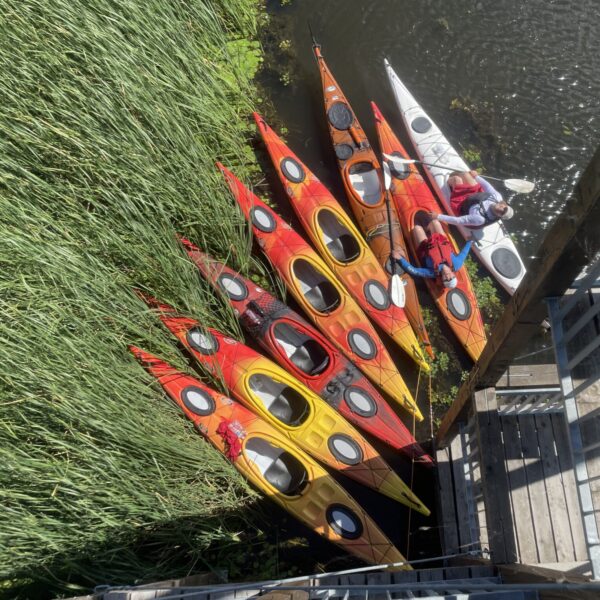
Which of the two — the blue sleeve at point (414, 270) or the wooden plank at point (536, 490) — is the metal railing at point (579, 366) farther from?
the blue sleeve at point (414, 270)

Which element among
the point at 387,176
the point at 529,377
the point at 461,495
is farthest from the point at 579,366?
the point at 387,176

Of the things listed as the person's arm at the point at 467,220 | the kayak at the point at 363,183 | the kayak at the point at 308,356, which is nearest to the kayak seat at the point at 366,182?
the kayak at the point at 363,183

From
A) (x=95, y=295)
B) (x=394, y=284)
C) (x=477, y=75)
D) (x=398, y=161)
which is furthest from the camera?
(x=477, y=75)

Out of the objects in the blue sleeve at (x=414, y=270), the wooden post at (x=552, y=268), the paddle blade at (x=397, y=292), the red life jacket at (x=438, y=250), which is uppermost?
the red life jacket at (x=438, y=250)

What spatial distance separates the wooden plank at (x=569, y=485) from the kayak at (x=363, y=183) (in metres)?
1.95

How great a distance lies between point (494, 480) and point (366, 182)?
12.1ft

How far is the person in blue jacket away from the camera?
16.8ft

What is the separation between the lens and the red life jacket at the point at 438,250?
16.9 feet

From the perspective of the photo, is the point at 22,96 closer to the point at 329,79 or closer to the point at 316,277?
the point at 316,277

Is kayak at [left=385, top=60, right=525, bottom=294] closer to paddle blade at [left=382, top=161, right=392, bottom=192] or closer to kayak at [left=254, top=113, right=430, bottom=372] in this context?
paddle blade at [left=382, top=161, right=392, bottom=192]

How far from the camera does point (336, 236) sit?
5438 mm

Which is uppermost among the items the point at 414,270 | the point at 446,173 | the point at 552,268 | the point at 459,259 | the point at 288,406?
the point at 446,173

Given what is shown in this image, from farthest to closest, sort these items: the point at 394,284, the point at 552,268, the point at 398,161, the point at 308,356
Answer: the point at 398,161, the point at 394,284, the point at 308,356, the point at 552,268

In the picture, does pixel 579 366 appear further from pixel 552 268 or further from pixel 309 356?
pixel 309 356
